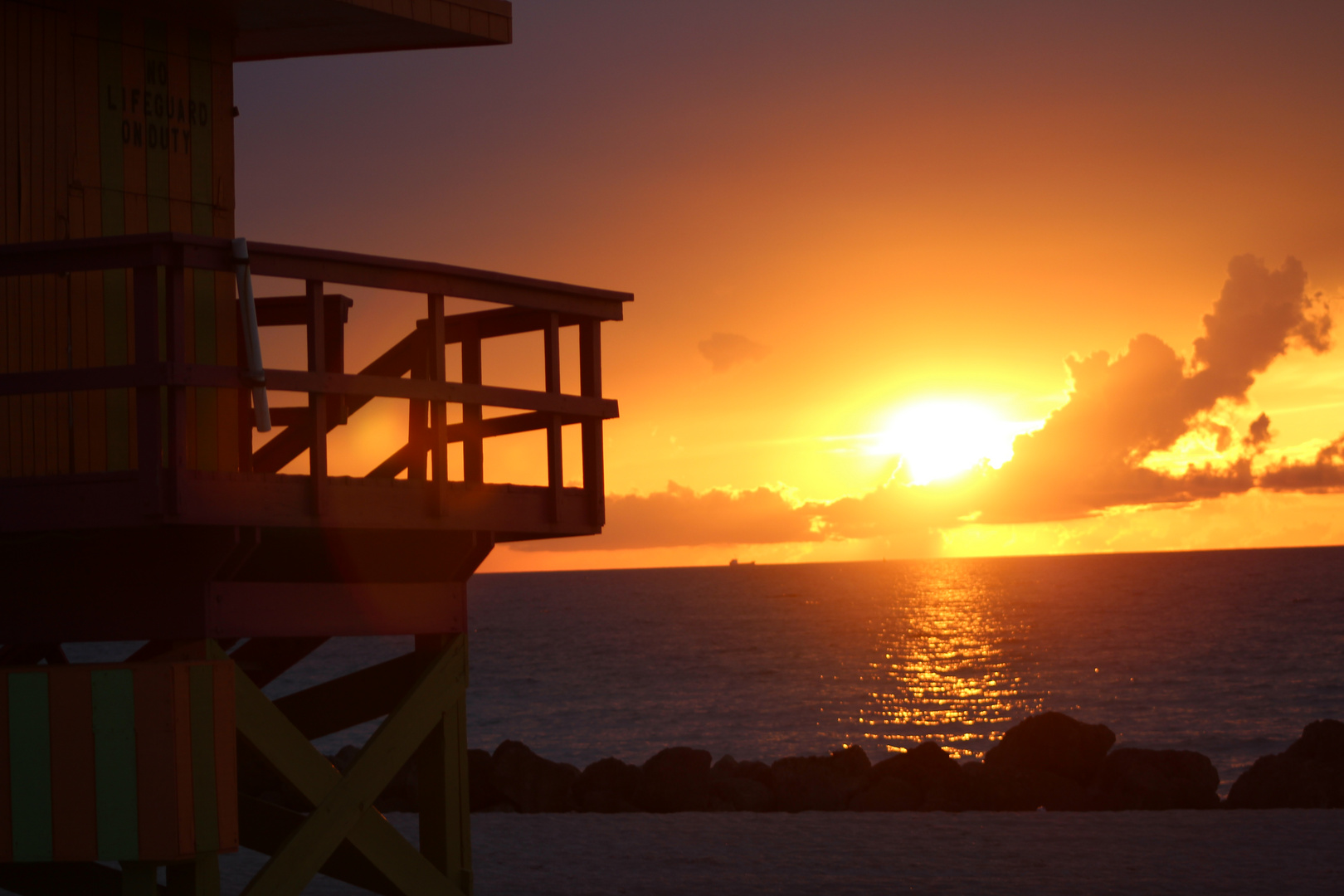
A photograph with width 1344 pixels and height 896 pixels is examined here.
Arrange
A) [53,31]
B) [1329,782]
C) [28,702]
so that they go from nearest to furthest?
[28,702] < [53,31] < [1329,782]

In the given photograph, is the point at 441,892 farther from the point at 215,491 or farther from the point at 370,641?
the point at 370,641

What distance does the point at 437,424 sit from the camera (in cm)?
729

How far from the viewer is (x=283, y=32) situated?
30.4 feet

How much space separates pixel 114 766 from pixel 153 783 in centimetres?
18

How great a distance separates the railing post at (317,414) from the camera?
6.61m

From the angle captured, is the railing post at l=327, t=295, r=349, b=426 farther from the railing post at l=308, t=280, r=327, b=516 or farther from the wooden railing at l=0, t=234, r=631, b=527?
the railing post at l=308, t=280, r=327, b=516

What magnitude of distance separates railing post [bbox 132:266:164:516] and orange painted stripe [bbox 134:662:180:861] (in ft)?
2.51

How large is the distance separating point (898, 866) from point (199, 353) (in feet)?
29.6

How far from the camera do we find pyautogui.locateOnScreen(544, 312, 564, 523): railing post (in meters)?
7.83

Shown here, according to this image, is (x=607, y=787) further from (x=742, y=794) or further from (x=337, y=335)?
(x=337, y=335)

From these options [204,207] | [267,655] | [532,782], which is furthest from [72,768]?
[532,782]

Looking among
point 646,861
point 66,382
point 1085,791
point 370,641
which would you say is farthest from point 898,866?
point 370,641

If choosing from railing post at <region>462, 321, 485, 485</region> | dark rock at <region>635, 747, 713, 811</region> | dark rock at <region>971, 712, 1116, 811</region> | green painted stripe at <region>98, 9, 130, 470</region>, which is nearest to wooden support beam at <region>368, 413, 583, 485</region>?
railing post at <region>462, 321, 485, 485</region>

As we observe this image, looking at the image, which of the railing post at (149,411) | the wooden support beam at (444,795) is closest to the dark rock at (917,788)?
the wooden support beam at (444,795)
